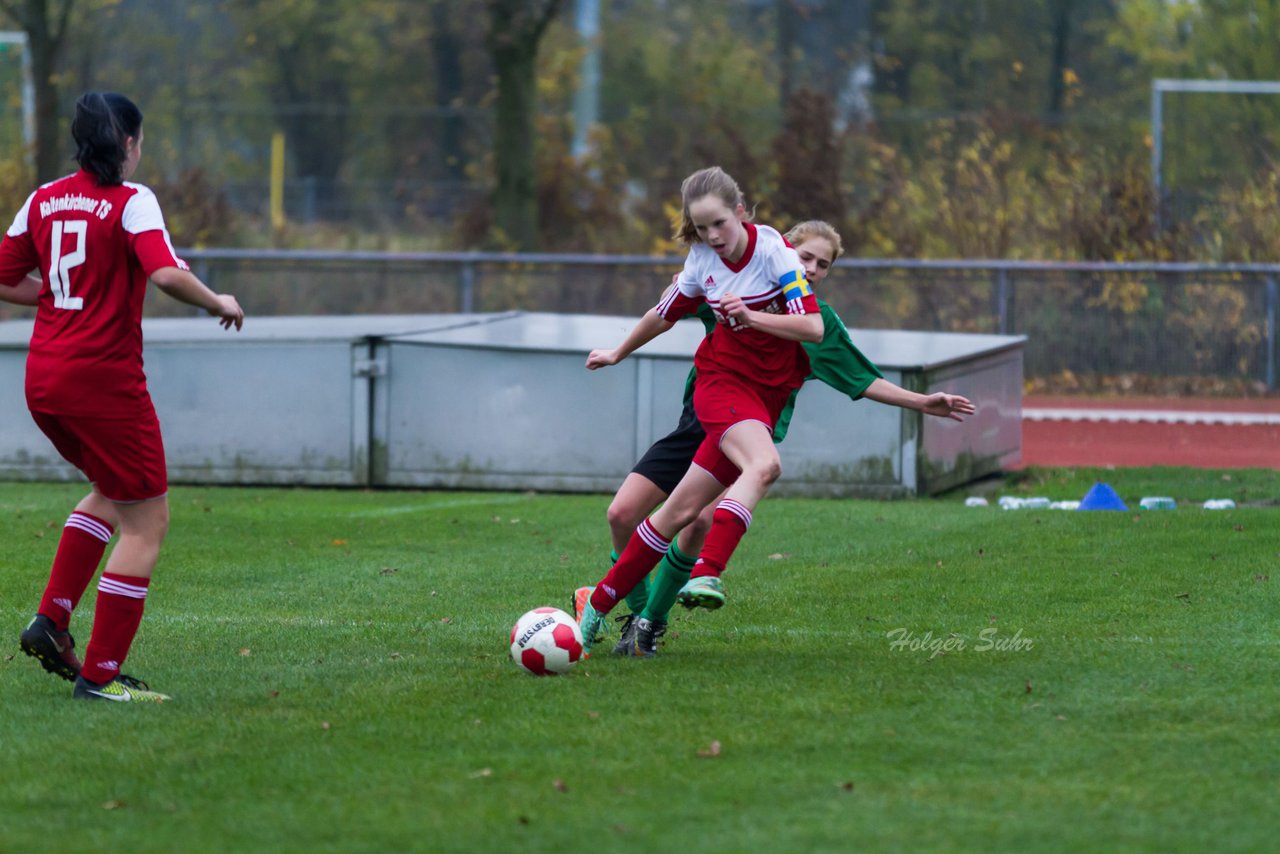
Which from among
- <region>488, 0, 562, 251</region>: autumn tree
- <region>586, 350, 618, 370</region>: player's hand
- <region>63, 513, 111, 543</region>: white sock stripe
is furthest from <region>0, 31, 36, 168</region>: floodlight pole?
<region>63, 513, 111, 543</region>: white sock stripe

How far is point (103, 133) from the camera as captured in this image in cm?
540

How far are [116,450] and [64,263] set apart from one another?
0.61 m

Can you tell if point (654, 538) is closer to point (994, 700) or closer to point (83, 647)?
point (994, 700)

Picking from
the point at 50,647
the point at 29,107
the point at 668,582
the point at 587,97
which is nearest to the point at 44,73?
the point at 29,107

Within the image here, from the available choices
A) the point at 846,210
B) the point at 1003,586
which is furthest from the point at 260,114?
the point at 1003,586

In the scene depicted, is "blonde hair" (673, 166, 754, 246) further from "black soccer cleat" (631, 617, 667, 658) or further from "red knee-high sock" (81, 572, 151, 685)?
"red knee-high sock" (81, 572, 151, 685)

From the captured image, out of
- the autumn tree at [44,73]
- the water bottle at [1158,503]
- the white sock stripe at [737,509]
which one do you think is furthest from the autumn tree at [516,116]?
the white sock stripe at [737,509]

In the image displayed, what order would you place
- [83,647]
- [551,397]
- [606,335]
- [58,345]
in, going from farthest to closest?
1. [606,335]
2. [551,397]
3. [83,647]
4. [58,345]

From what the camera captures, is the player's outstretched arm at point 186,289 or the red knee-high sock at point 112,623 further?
the red knee-high sock at point 112,623

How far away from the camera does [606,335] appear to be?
1408 cm

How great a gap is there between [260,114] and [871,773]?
44.0 metres

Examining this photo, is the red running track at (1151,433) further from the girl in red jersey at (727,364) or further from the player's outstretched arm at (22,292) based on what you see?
the player's outstretched arm at (22,292)

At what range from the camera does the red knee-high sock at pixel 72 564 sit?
231 inches

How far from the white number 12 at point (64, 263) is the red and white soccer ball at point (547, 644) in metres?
1.89
